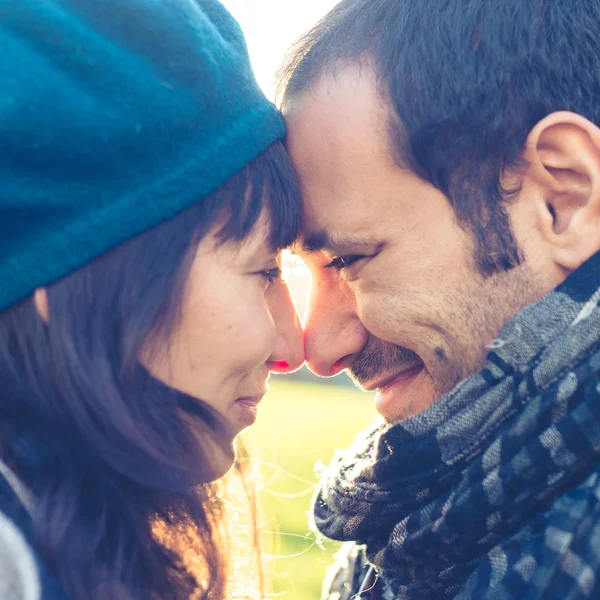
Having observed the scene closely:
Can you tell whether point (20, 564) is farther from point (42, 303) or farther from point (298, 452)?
point (298, 452)

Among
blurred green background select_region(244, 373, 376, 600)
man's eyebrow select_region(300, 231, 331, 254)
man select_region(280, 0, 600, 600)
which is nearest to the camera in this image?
man select_region(280, 0, 600, 600)

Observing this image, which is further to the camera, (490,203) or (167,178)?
(490,203)

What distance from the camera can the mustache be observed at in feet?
7.61

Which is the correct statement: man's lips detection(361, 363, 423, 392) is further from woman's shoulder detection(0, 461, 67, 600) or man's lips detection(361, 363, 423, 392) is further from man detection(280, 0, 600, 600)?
woman's shoulder detection(0, 461, 67, 600)

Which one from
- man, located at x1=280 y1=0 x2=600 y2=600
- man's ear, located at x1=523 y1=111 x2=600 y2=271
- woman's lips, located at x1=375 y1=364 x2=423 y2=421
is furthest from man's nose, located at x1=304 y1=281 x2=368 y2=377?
man's ear, located at x1=523 y1=111 x2=600 y2=271

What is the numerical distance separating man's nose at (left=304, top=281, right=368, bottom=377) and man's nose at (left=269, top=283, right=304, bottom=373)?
6 cm

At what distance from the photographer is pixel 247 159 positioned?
79.4 inches

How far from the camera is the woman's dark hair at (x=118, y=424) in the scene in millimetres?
1708

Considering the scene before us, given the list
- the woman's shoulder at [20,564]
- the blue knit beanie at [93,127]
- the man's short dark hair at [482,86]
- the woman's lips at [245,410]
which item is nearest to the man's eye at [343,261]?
the man's short dark hair at [482,86]

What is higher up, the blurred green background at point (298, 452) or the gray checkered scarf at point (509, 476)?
the blurred green background at point (298, 452)

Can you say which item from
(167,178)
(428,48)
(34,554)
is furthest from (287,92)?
(34,554)

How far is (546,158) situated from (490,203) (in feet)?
0.60

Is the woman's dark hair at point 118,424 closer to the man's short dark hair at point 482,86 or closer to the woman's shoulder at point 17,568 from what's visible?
the woman's shoulder at point 17,568

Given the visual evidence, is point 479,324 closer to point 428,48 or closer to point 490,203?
point 490,203
